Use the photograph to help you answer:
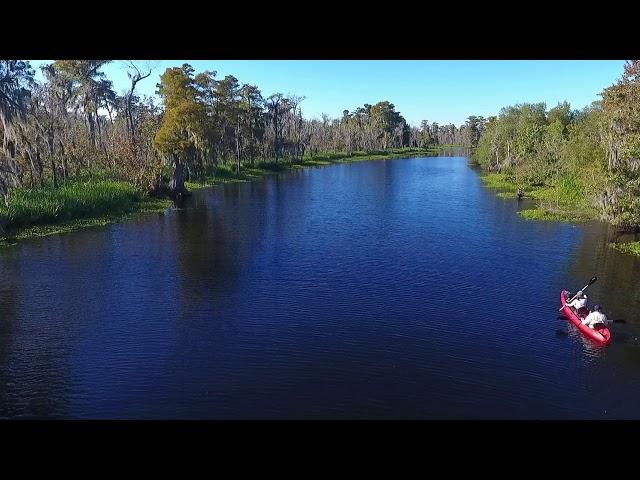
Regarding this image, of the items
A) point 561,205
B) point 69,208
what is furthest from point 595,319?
point 69,208

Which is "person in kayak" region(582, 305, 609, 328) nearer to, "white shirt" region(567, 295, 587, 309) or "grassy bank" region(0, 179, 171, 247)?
"white shirt" region(567, 295, 587, 309)

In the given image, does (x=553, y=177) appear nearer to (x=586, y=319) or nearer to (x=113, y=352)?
(x=586, y=319)

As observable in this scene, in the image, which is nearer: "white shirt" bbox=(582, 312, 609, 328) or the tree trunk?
"white shirt" bbox=(582, 312, 609, 328)

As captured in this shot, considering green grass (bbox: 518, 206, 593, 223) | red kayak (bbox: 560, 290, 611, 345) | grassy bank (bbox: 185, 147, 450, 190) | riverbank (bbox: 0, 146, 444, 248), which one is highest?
grassy bank (bbox: 185, 147, 450, 190)

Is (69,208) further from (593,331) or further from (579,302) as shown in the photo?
(593,331)

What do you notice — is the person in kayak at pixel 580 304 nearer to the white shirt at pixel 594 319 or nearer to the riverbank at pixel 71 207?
the white shirt at pixel 594 319

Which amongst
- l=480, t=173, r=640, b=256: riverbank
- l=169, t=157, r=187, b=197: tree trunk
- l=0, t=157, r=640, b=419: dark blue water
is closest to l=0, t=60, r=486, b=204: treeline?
l=169, t=157, r=187, b=197: tree trunk
